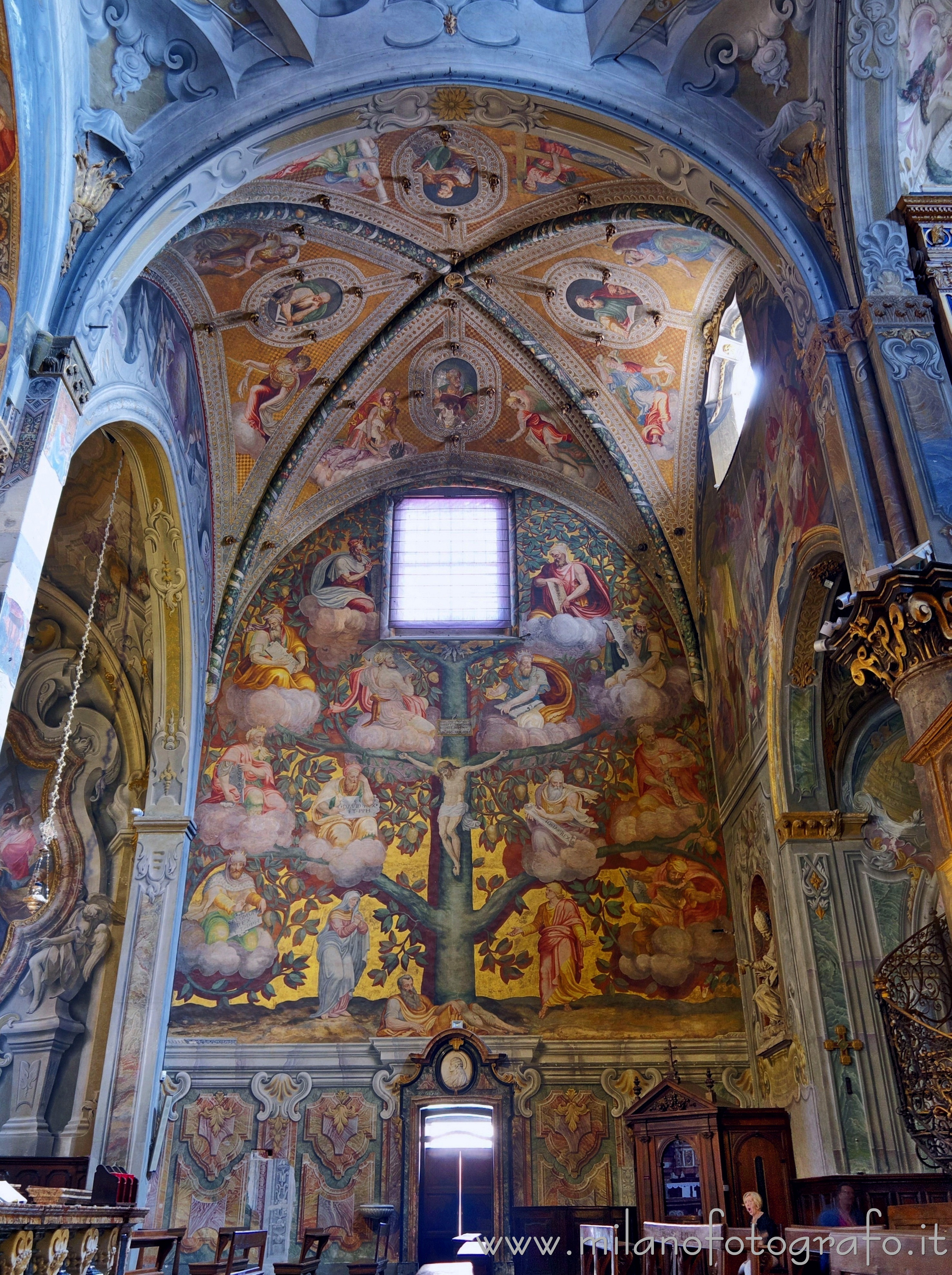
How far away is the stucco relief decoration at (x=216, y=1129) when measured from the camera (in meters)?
12.7

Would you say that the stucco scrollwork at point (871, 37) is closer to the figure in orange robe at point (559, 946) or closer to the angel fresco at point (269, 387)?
the angel fresco at point (269, 387)

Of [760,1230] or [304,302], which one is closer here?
[760,1230]

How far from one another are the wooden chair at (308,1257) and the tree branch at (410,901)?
3755 mm

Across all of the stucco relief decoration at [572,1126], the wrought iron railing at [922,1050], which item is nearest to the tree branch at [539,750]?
the stucco relief decoration at [572,1126]

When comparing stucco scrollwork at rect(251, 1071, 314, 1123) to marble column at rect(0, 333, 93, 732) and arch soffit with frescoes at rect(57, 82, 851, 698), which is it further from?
marble column at rect(0, 333, 93, 732)

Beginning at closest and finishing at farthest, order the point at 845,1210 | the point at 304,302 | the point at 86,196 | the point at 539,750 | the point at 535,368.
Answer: the point at 86,196 → the point at 845,1210 → the point at 304,302 → the point at 539,750 → the point at 535,368

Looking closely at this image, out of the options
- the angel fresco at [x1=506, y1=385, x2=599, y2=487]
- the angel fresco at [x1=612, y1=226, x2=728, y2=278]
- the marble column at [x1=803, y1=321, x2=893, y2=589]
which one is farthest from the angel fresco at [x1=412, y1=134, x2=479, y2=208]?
the marble column at [x1=803, y1=321, x2=893, y2=589]

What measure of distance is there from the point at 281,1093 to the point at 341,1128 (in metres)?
0.85

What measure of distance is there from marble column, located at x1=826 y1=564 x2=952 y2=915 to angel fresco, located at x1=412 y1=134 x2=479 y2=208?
8330 millimetres

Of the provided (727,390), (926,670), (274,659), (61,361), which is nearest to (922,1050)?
(926,670)

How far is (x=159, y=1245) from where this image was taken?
411 inches

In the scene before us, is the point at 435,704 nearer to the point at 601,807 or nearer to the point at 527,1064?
the point at 601,807

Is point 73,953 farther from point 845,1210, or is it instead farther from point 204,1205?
point 845,1210

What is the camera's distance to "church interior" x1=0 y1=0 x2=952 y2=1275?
866 centimetres
